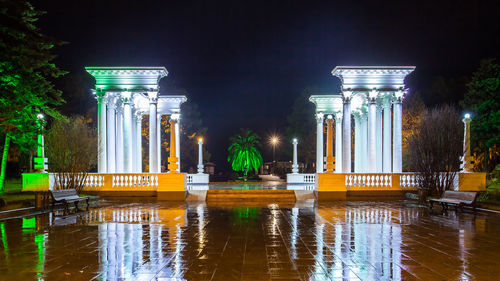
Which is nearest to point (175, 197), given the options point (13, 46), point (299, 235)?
point (13, 46)

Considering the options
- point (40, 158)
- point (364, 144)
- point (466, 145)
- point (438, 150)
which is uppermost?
point (364, 144)

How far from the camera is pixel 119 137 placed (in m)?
24.9

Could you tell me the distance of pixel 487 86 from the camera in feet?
125

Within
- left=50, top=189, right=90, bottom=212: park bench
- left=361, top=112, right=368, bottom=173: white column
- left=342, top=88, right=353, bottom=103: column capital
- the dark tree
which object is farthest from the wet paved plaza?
left=361, top=112, right=368, bottom=173: white column

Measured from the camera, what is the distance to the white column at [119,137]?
936 inches

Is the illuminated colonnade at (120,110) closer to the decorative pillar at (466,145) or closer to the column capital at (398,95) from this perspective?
the column capital at (398,95)

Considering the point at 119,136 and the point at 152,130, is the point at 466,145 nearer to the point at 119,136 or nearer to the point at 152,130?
the point at 152,130

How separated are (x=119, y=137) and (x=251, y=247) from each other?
1867 centimetres

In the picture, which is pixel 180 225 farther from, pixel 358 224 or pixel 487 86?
pixel 487 86

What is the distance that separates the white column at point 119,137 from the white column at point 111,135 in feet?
1.48

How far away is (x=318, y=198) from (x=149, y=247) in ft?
44.8

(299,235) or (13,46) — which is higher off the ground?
(13,46)

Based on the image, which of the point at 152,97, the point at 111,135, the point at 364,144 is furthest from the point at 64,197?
the point at 364,144

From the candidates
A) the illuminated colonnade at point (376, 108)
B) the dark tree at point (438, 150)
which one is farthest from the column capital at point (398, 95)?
the dark tree at point (438, 150)
